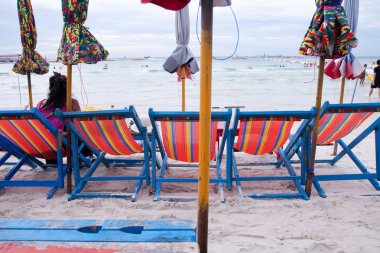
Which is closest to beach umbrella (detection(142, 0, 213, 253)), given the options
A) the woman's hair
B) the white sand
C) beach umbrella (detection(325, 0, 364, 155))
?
the white sand

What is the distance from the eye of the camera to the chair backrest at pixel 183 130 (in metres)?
3.02

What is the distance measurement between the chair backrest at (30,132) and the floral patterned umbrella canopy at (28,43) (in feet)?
3.92

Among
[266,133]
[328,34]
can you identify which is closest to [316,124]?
[266,133]

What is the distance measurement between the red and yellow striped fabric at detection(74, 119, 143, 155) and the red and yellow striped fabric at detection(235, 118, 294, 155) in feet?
3.47

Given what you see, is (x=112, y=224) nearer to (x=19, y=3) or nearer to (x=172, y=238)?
(x=172, y=238)

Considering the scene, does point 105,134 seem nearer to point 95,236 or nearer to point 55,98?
point 55,98

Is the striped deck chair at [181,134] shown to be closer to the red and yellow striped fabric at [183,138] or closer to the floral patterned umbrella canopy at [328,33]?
the red and yellow striped fabric at [183,138]

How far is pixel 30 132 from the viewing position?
3.23 m

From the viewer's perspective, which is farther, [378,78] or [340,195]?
[378,78]

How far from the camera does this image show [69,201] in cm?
321

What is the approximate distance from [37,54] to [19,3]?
A: 25.4 inches

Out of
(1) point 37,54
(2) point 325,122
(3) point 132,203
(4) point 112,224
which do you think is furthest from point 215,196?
(1) point 37,54

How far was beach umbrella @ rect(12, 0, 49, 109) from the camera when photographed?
3.93 metres

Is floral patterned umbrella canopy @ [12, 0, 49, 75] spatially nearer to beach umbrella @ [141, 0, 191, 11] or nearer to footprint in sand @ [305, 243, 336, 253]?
beach umbrella @ [141, 0, 191, 11]
